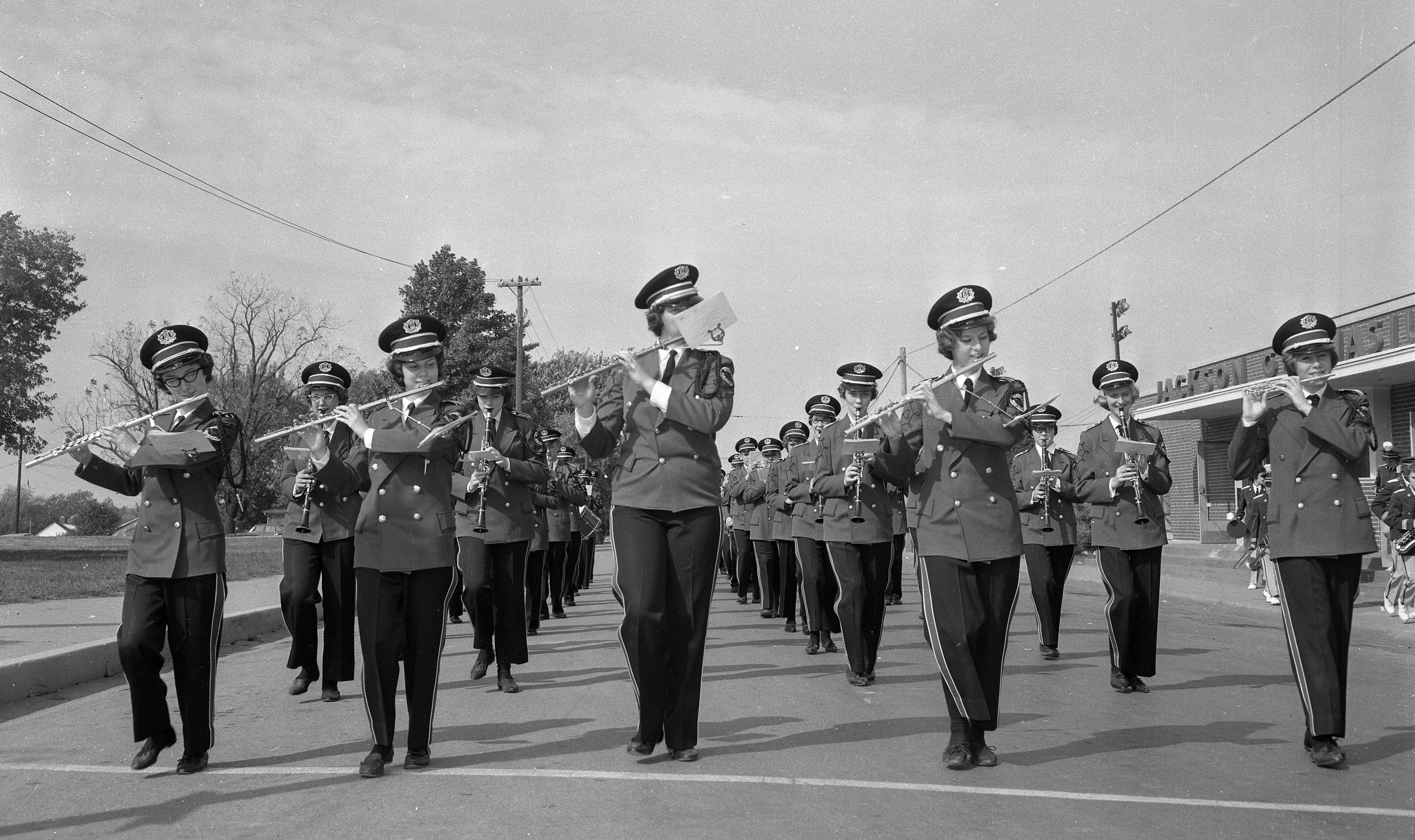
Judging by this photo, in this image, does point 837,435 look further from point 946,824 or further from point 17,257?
point 17,257

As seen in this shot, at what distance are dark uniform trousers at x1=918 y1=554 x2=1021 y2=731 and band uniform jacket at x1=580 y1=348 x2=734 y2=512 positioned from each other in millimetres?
1291

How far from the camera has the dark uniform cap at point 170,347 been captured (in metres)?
6.45

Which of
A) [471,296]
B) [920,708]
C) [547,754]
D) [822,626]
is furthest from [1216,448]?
[471,296]

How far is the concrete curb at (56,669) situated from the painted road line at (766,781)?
5.82ft

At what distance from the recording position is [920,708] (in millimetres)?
8234

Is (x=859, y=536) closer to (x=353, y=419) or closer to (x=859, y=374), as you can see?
(x=859, y=374)

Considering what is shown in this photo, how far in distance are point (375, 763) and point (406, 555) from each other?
1.04 meters

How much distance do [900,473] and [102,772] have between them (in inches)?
175

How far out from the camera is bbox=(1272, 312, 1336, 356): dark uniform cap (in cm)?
675

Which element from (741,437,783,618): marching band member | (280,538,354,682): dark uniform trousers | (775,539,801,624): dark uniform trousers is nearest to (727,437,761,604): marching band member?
(741,437,783,618): marching band member

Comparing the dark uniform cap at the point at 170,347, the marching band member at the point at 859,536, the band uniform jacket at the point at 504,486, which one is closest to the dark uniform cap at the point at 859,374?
the marching band member at the point at 859,536

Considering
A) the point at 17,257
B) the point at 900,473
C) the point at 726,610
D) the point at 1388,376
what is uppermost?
the point at 17,257

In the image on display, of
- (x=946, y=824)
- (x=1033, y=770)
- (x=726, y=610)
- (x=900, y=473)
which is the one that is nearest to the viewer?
(x=946, y=824)

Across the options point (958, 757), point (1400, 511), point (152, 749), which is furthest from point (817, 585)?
point (1400, 511)
